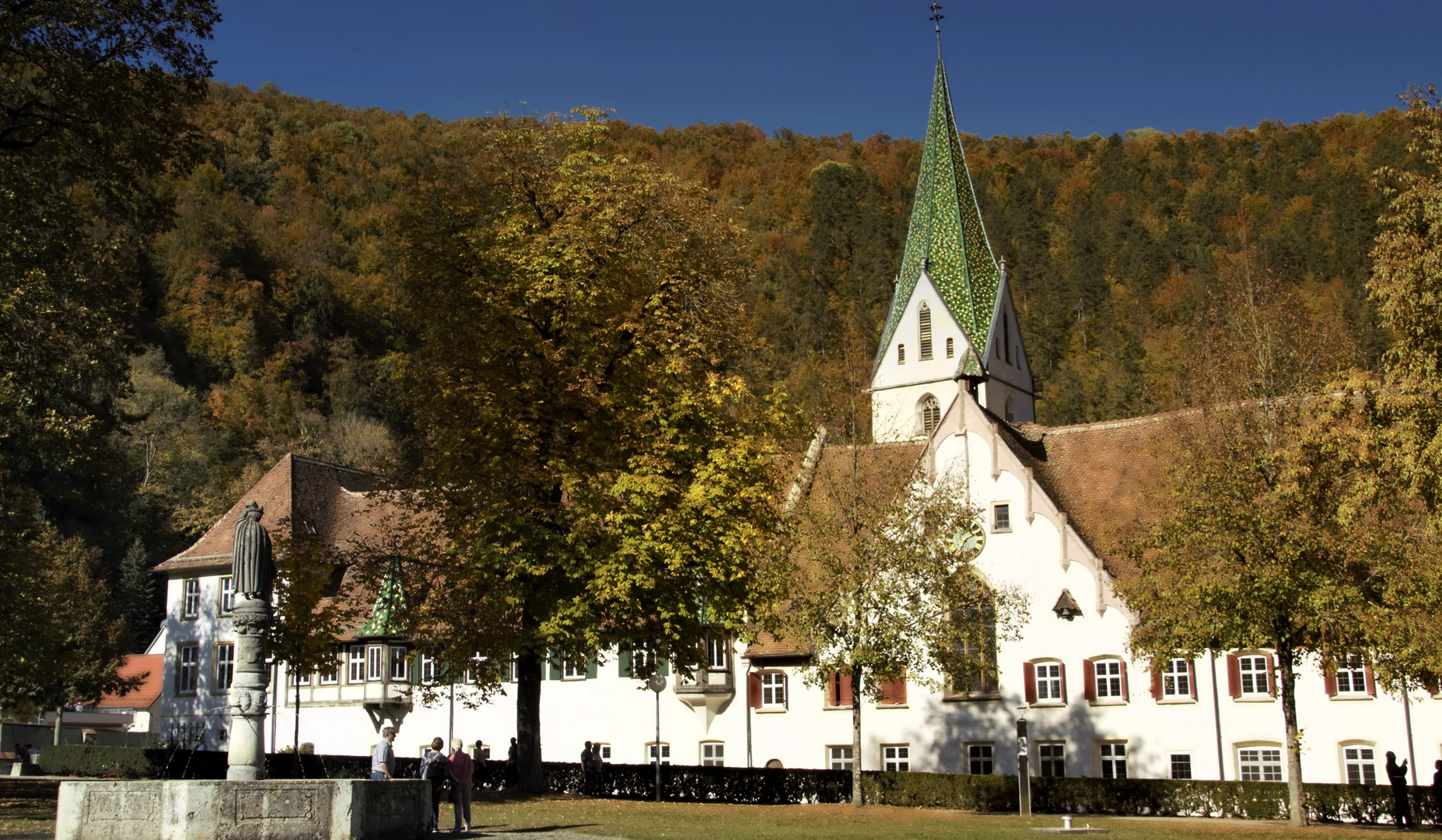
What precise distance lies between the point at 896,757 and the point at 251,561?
83.9 feet

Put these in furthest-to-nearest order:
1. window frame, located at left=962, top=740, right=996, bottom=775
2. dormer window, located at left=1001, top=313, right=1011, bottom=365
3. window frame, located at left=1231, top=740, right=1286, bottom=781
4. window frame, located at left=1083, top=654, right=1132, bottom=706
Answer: dormer window, located at left=1001, top=313, right=1011, bottom=365 → window frame, located at left=962, top=740, right=996, bottom=775 → window frame, located at left=1083, top=654, right=1132, bottom=706 → window frame, located at left=1231, top=740, right=1286, bottom=781

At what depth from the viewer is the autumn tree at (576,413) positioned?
26.0 m

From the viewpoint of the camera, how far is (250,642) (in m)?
17.1

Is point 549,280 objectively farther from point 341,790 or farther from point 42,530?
point 42,530

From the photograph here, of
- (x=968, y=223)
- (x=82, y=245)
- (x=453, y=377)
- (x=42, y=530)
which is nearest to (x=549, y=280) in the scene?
(x=453, y=377)

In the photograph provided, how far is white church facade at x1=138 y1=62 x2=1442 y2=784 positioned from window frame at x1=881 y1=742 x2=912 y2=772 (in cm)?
9

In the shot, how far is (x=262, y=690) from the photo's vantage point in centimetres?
1698

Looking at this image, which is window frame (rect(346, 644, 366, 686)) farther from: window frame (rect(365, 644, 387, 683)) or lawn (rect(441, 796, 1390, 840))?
lawn (rect(441, 796, 1390, 840))

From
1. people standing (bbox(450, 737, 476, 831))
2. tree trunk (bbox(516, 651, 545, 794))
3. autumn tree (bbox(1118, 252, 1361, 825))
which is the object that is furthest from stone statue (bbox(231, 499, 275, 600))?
autumn tree (bbox(1118, 252, 1361, 825))

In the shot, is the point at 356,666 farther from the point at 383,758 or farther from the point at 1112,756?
the point at 383,758

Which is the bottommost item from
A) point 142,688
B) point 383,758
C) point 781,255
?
point 383,758

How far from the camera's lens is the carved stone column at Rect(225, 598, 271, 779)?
1658 cm

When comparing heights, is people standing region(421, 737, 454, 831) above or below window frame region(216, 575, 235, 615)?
below

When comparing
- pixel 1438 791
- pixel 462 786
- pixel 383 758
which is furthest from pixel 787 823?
pixel 1438 791
